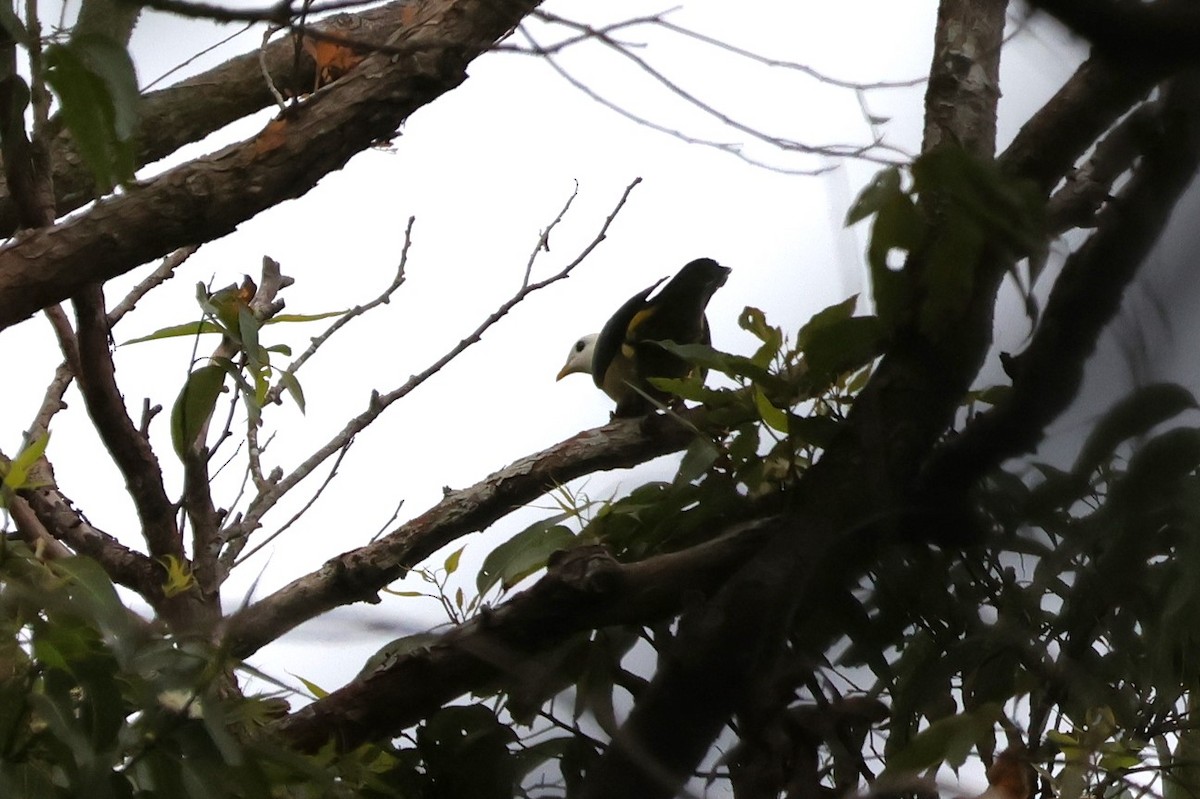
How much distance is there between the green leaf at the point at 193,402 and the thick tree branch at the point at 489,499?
212 millimetres

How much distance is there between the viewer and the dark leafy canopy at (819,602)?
33 centimetres

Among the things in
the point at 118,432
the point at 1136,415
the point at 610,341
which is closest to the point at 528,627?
the point at 1136,415

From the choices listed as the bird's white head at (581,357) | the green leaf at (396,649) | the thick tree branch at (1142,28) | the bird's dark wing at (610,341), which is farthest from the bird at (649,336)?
the thick tree branch at (1142,28)

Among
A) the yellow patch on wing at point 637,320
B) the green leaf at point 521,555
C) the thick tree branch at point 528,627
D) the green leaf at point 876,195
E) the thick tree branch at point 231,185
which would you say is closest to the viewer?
the green leaf at point 876,195

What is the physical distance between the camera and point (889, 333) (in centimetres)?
37

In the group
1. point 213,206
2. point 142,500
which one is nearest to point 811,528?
point 213,206

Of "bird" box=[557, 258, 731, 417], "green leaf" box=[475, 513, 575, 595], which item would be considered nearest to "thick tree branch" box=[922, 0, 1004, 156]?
"green leaf" box=[475, 513, 575, 595]

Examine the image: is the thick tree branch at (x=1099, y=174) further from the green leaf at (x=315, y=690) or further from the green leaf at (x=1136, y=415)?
the green leaf at (x=315, y=690)

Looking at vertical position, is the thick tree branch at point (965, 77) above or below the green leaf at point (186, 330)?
below

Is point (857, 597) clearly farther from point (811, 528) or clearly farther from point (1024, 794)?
point (1024, 794)

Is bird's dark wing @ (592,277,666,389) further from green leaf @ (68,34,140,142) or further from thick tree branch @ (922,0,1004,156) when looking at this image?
thick tree branch @ (922,0,1004,156)

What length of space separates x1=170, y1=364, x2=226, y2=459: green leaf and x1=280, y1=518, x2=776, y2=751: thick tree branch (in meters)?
0.69

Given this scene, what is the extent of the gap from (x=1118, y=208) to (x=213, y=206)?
1150 mm

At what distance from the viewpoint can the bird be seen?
1.12 metres
